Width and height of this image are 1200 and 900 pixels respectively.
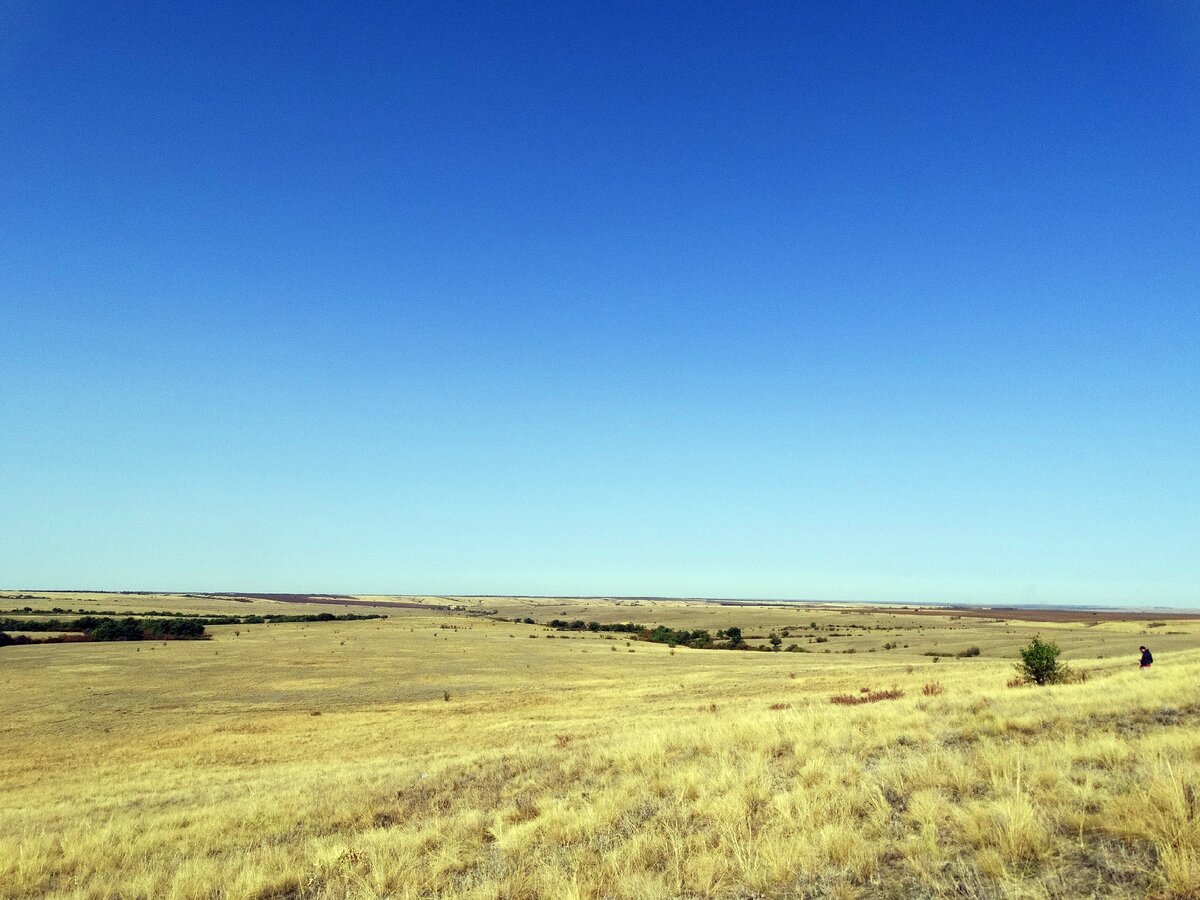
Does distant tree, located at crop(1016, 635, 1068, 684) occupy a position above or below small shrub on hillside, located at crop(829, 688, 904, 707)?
above

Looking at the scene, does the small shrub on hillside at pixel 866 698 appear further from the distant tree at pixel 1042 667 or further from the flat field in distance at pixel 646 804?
the distant tree at pixel 1042 667

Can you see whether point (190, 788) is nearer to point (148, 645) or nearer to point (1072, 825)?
point (1072, 825)

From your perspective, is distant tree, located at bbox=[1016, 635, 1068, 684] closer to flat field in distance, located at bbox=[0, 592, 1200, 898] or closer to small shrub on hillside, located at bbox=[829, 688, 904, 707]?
flat field in distance, located at bbox=[0, 592, 1200, 898]

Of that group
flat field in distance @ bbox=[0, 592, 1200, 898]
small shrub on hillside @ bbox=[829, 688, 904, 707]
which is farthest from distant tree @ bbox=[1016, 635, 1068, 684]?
small shrub on hillside @ bbox=[829, 688, 904, 707]

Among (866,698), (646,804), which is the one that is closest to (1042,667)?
(866,698)

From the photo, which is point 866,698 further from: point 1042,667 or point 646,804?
point 646,804

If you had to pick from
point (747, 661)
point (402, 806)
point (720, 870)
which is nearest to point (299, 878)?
point (402, 806)

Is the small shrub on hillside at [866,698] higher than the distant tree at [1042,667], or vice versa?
the distant tree at [1042,667]

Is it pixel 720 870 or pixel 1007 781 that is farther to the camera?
pixel 1007 781

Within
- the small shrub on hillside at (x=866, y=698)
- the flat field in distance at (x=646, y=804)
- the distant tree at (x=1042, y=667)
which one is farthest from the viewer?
the distant tree at (x=1042, y=667)

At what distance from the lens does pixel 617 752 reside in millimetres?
14516

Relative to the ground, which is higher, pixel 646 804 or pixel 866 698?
pixel 646 804

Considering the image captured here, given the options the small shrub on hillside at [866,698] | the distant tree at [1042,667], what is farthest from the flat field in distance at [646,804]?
the small shrub on hillside at [866,698]

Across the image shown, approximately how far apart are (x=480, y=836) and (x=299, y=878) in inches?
93.7
